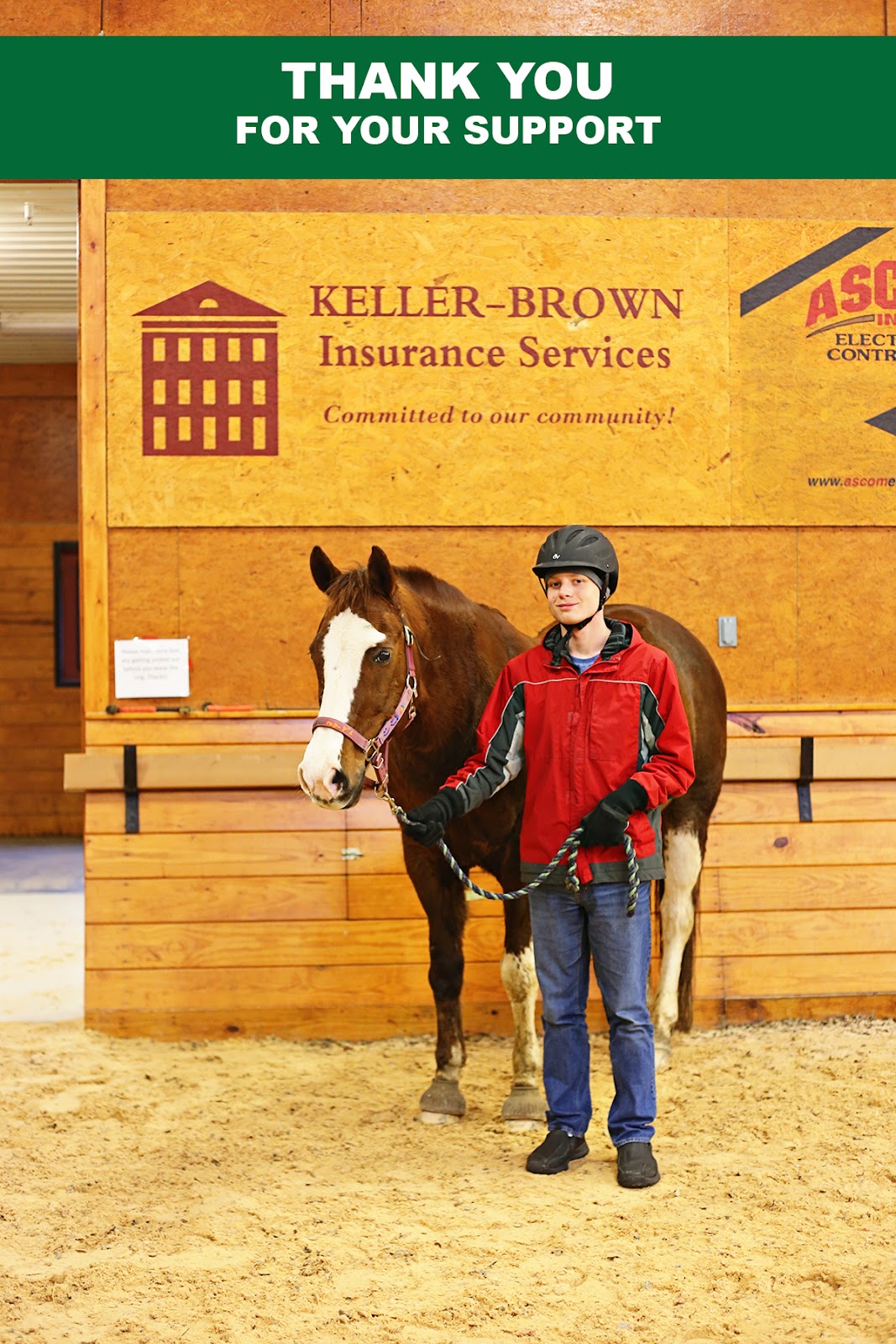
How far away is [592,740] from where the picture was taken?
2.78m

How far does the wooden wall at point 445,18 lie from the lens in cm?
413

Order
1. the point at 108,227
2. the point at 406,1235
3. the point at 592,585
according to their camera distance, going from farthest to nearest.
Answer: the point at 108,227
the point at 592,585
the point at 406,1235

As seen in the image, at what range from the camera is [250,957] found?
414cm

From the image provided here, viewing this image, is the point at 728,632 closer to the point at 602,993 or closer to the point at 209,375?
the point at 602,993

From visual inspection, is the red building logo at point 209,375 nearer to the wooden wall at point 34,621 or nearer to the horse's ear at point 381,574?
the horse's ear at point 381,574

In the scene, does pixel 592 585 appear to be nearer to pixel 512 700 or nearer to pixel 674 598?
pixel 512 700

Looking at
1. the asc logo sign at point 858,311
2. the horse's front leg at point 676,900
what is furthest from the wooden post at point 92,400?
the asc logo sign at point 858,311

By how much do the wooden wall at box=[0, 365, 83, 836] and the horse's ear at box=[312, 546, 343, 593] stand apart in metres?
6.80

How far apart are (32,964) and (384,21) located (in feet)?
13.1

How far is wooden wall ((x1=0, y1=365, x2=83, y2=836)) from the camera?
9320 millimetres

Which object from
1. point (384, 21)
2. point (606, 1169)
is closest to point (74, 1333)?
point (606, 1169)

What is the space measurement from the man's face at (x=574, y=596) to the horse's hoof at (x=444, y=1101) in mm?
1394

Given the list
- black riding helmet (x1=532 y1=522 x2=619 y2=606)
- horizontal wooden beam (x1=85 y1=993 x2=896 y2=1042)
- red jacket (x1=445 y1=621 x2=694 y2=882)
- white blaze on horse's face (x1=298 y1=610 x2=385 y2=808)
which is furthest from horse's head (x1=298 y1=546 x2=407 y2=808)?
horizontal wooden beam (x1=85 y1=993 x2=896 y2=1042)

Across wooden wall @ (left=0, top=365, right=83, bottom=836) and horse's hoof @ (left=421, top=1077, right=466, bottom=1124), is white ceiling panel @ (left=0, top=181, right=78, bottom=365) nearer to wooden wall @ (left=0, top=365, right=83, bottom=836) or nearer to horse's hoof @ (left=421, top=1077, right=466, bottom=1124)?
wooden wall @ (left=0, top=365, right=83, bottom=836)
